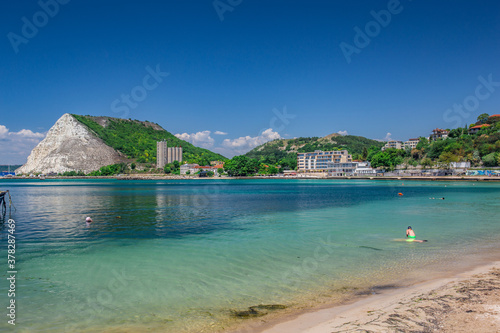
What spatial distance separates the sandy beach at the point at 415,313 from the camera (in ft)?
18.3

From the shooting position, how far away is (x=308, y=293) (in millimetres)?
8352

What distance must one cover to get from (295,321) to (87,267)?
7.99 meters

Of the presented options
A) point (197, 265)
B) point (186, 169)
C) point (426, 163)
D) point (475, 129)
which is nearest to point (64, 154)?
point (186, 169)

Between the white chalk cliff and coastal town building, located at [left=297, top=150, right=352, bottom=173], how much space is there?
120 m

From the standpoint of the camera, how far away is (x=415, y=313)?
243 inches

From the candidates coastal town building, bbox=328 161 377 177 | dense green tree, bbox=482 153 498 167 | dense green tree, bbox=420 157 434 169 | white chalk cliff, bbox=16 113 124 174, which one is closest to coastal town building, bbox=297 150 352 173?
coastal town building, bbox=328 161 377 177

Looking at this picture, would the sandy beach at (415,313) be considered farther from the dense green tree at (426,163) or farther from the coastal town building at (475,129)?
the coastal town building at (475,129)

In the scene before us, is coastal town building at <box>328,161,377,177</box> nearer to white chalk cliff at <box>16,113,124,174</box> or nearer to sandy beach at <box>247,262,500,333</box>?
sandy beach at <box>247,262,500,333</box>

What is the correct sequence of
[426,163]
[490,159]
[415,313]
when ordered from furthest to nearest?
[426,163] < [490,159] < [415,313]

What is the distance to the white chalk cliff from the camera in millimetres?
186875

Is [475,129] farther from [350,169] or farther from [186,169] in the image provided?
[186,169]

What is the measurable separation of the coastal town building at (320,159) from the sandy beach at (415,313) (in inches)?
6435

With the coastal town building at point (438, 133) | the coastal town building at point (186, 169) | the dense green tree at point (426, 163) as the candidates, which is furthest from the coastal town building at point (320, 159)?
the coastal town building at point (186, 169)

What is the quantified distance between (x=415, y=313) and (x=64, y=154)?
706ft
